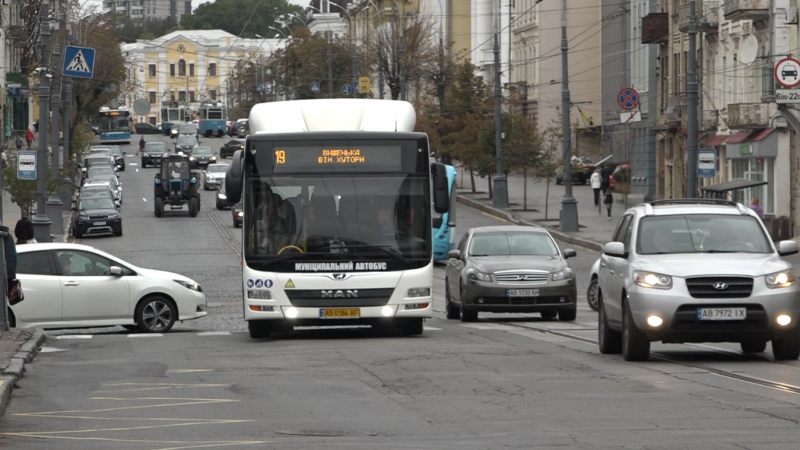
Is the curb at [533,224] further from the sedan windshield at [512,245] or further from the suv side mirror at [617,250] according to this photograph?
the suv side mirror at [617,250]

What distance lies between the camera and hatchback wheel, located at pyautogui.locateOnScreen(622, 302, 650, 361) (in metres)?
14.9

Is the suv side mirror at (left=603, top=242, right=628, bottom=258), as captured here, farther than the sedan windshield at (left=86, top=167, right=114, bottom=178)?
No

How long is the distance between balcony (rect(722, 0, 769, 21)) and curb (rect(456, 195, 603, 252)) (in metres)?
9.50

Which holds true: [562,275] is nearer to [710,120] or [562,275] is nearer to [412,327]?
[412,327]

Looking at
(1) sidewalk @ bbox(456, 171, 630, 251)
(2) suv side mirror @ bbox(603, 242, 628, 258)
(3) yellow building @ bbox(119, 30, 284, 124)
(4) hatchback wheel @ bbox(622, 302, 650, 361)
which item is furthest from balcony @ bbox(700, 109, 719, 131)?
(3) yellow building @ bbox(119, 30, 284, 124)

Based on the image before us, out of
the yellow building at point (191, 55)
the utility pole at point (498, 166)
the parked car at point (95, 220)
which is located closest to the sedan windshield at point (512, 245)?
the parked car at point (95, 220)

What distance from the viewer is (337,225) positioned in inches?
744

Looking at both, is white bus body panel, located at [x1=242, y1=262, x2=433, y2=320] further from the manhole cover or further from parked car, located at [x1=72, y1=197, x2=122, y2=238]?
parked car, located at [x1=72, y1=197, x2=122, y2=238]

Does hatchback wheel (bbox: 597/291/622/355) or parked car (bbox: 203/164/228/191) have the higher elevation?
hatchback wheel (bbox: 597/291/622/355)

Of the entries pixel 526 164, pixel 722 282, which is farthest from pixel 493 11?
pixel 722 282

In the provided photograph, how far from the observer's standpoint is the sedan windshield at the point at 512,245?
24.5 meters

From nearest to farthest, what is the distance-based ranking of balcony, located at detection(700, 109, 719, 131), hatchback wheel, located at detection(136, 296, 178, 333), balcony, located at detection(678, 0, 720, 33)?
hatchback wheel, located at detection(136, 296, 178, 333) → balcony, located at detection(678, 0, 720, 33) → balcony, located at detection(700, 109, 719, 131)

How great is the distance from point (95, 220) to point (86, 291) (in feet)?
103

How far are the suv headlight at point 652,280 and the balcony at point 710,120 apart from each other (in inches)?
1717
